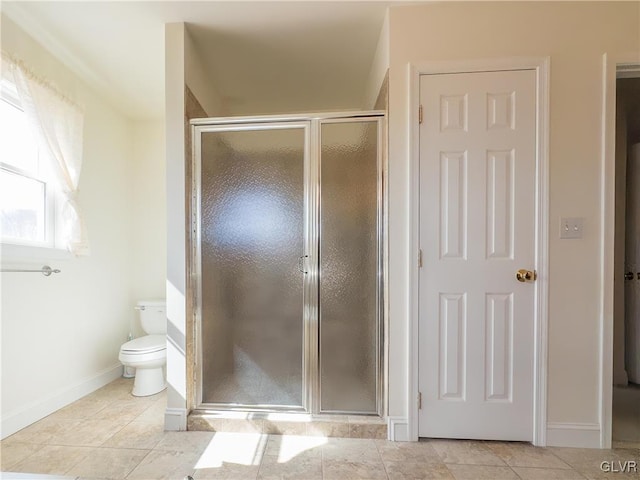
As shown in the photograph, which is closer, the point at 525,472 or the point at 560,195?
the point at 525,472

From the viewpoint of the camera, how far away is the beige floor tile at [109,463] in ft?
4.84

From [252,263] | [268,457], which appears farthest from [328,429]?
[252,263]

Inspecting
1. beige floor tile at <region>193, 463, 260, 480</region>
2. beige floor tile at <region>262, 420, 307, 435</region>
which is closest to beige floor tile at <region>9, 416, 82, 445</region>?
beige floor tile at <region>193, 463, 260, 480</region>

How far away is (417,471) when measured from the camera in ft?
4.89

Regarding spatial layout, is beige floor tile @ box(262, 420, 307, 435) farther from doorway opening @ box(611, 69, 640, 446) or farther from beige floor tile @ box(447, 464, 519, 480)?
doorway opening @ box(611, 69, 640, 446)

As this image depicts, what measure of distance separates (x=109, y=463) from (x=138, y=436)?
237 mm

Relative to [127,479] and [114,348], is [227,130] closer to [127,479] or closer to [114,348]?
[127,479]

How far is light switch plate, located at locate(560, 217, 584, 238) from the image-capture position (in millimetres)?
1682

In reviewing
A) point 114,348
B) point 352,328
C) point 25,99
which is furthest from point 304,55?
point 114,348

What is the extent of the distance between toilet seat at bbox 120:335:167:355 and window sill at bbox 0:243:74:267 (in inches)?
33.2

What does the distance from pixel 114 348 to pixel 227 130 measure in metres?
2.33

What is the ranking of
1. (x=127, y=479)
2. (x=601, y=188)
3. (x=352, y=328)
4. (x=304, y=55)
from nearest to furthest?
(x=127, y=479)
(x=601, y=188)
(x=352, y=328)
(x=304, y=55)

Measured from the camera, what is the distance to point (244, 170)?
1935mm

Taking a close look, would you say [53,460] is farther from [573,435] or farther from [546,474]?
[573,435]
